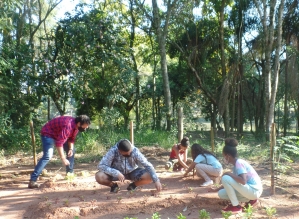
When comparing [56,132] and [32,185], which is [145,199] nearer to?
[56,132]

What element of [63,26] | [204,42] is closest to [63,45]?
[63,26]

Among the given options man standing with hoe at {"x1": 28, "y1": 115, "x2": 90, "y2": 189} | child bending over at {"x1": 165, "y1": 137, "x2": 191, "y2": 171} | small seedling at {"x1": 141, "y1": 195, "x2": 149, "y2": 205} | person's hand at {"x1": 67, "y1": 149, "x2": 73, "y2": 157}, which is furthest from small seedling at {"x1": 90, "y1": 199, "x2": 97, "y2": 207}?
child bending over at {"x1": 165, "y1": 137, "x2": 191, "y2": 171}

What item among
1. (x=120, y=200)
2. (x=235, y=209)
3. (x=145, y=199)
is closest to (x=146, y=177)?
(x=145, y=199)

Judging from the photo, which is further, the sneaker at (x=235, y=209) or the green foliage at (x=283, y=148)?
the green foliage at (x=283, y=148)

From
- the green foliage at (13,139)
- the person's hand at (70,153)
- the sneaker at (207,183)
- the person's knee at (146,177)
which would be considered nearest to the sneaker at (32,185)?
the person's hand at (70,153)

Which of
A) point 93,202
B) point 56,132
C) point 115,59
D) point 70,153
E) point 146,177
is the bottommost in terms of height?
point 93,202

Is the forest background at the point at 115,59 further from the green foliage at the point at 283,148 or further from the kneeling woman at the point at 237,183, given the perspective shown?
the kneeling woman at the point at 237,183

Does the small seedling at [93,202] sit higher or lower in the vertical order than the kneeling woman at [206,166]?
lower

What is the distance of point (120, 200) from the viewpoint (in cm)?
501

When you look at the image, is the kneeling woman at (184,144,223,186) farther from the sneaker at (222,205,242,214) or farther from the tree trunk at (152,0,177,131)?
the tree trunk at (152,0,177,131)

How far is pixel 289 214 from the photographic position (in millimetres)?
4445

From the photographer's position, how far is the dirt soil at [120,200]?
14.9 ft

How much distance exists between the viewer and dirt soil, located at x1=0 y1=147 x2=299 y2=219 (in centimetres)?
453

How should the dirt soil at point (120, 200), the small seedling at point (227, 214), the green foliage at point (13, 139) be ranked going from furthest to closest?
1. the green foliage at point (13, 139)
2. the dirt soil at point (120, 200)
3. the small seedling at point (227, 214)
